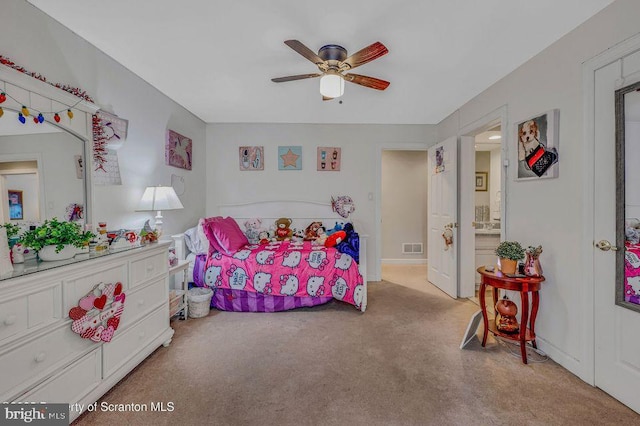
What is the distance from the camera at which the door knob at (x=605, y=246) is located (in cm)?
164

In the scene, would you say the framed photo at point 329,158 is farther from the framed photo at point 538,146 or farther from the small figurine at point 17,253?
the small figurine at point 17,253

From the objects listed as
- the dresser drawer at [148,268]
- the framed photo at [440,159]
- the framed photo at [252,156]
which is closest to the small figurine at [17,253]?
the dresser drawer at [148,268]

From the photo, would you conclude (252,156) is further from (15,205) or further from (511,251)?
(511,251)

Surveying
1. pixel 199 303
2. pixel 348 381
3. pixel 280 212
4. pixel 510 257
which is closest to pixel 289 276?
pixel 199 303

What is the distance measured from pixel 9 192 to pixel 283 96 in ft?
7.90

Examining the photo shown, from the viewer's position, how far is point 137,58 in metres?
2.30

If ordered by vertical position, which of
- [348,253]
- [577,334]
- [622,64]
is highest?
[622,64]

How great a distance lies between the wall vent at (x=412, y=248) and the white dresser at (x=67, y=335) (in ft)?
13.9

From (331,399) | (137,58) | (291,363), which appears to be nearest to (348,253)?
(291,363)

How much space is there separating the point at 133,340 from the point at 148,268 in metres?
0.49

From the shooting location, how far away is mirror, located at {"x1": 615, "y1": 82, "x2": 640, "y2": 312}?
155 cm

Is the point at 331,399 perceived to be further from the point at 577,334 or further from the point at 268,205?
the point at 268,205

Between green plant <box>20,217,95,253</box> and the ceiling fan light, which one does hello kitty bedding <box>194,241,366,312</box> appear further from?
the ceiling fan light

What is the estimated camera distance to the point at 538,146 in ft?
7.08
